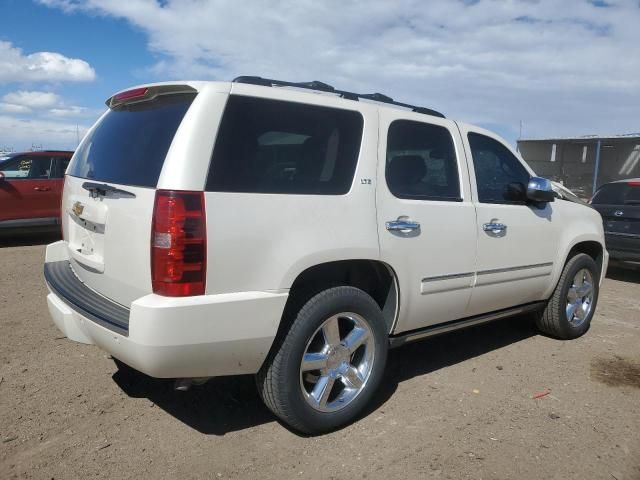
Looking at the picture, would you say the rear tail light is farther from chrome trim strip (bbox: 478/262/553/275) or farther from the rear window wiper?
chrome trim strip (bbox: 478/262/553/275)

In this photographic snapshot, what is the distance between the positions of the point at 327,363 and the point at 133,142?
1.65 meters

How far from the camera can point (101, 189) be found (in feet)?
9.69

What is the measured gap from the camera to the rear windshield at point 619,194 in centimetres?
819

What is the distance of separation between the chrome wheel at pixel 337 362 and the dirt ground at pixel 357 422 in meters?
0.23

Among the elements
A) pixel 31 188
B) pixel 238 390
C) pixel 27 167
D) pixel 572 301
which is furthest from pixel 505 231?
pixel 27 167

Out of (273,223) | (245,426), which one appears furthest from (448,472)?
(273,223)

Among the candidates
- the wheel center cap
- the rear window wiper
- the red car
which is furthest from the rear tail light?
the red car

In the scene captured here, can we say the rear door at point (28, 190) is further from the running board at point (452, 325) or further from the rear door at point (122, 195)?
the running board at point (452, 325)

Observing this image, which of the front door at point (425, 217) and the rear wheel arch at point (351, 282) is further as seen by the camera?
the front door at point (425, 217)

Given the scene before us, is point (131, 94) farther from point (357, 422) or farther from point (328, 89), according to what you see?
point (357, 422)

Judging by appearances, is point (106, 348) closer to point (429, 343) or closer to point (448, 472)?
point (448, 472)

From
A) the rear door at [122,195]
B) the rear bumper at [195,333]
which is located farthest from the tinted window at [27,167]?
the rear bumper at [195,333]

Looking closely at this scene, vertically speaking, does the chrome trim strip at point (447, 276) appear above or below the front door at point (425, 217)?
below

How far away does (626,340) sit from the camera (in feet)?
17.0
